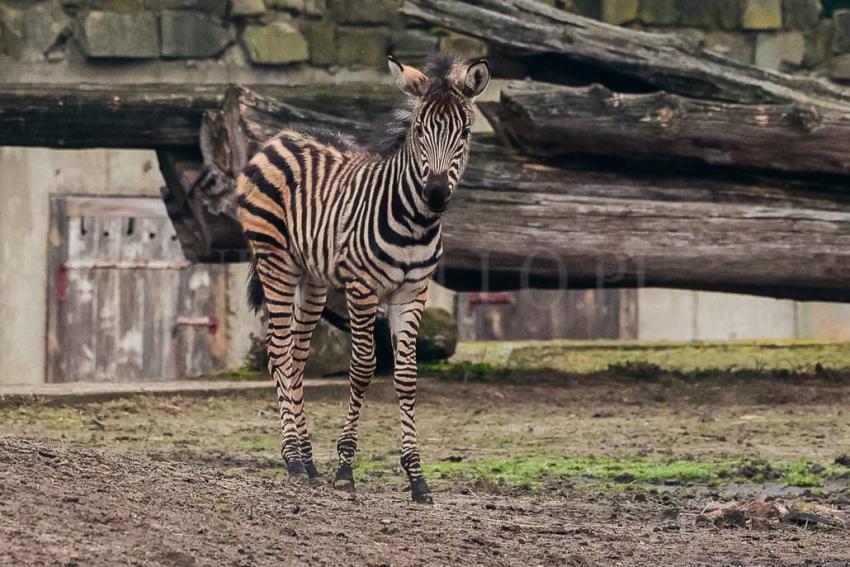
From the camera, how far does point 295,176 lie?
31.3 ft

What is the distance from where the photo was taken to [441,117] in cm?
824

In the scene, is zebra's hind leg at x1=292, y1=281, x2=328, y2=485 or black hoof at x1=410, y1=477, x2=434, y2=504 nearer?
black hoof at x1=410, y1=477, x2=434, y2=504

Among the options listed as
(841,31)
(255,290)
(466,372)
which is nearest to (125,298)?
(466,372)

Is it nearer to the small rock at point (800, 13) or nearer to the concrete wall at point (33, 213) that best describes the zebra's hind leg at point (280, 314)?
the concrete wall at point (33, 213)

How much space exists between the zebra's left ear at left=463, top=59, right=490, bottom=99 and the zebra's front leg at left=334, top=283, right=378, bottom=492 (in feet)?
3.74

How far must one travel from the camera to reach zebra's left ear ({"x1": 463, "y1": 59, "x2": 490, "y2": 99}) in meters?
8.27

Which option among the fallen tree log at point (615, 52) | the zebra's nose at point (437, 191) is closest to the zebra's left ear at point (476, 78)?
the zebra's nose at point (437, 191)

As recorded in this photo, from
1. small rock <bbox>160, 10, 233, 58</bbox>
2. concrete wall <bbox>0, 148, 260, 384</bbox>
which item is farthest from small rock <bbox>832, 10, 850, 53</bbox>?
concrete wall <bbox>0, 148, 260, 384</bbox>

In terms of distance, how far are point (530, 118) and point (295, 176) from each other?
301cm

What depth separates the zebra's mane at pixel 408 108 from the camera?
27.3 ft

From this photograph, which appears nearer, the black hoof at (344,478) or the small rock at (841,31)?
the black hoof at (344,478)

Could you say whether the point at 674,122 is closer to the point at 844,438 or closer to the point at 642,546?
the point at 844,438

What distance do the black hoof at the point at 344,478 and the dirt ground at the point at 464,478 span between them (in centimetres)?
17

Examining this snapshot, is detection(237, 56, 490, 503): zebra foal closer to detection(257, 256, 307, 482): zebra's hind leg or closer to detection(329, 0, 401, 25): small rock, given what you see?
detection(257, 256, 307, 482): zebra's hind leg
